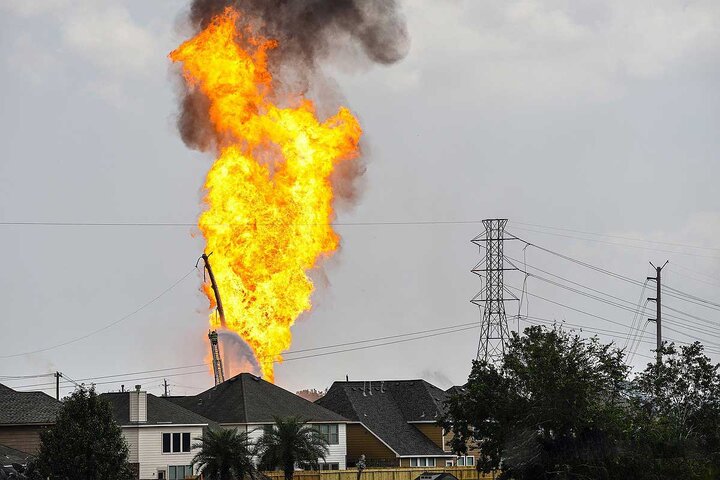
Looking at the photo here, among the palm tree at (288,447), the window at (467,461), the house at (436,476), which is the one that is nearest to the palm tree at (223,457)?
the palm tree at (288,447)

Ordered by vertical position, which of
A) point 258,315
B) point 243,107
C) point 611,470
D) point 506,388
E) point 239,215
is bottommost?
point 611,470

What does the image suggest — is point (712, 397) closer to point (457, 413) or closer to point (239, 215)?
point (457, 413)

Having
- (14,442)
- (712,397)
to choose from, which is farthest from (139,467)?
(712,397)

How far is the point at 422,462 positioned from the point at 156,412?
2602 cm

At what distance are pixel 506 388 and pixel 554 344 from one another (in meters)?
3.52

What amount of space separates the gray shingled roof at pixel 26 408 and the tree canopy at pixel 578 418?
2677cm

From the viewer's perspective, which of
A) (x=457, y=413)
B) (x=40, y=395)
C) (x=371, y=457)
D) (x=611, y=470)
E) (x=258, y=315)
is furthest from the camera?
(x=258, y=315)

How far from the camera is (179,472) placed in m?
80.9

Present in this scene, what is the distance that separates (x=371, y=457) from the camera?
9781 centimetres

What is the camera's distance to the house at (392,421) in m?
98.3

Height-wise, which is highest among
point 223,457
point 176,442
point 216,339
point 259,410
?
point 216,339

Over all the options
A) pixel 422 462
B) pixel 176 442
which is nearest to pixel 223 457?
pixel 176 442

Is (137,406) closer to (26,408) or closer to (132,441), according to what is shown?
(132,441)

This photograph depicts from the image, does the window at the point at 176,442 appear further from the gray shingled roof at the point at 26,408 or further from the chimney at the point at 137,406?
the gray shingled roof at the point at 26,408
